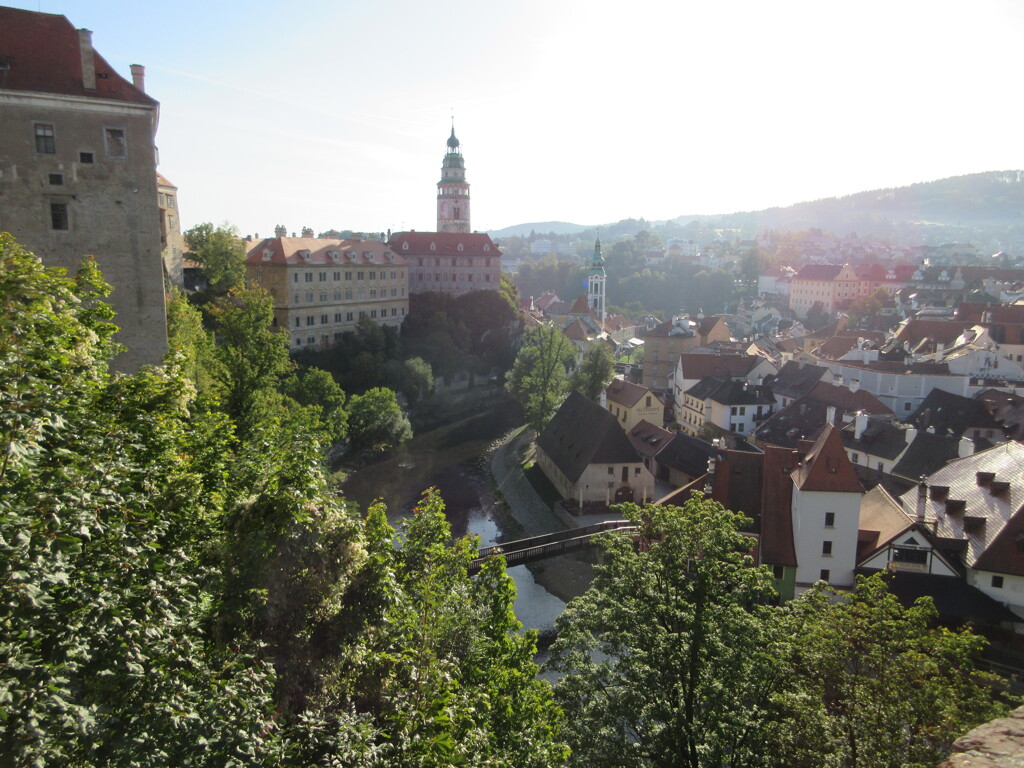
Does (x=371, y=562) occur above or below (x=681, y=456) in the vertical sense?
above

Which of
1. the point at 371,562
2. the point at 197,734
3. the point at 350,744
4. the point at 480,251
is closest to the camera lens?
the point at 197,734

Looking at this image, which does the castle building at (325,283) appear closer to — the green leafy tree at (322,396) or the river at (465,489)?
the green leafy tree at (322,396)

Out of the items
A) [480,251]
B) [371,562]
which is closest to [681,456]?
[371,562]

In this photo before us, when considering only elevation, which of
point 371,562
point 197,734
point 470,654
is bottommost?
point 470,654

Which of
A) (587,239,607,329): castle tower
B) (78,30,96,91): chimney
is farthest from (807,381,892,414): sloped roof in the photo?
(587,239,607,329): castle tower

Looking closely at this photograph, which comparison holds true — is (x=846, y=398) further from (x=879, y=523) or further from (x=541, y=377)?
(x=541, y=377)

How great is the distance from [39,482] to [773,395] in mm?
41194

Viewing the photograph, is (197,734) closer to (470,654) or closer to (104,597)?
(104,597)

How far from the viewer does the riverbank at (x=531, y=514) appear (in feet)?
88.2

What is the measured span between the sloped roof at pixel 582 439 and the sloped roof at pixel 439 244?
3237cm

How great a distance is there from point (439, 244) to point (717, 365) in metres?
31.9

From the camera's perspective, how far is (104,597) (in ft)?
20.0

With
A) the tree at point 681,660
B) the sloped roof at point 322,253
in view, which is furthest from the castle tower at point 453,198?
the tree at point 681,660

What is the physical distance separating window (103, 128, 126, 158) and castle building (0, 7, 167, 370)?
0.08ft
